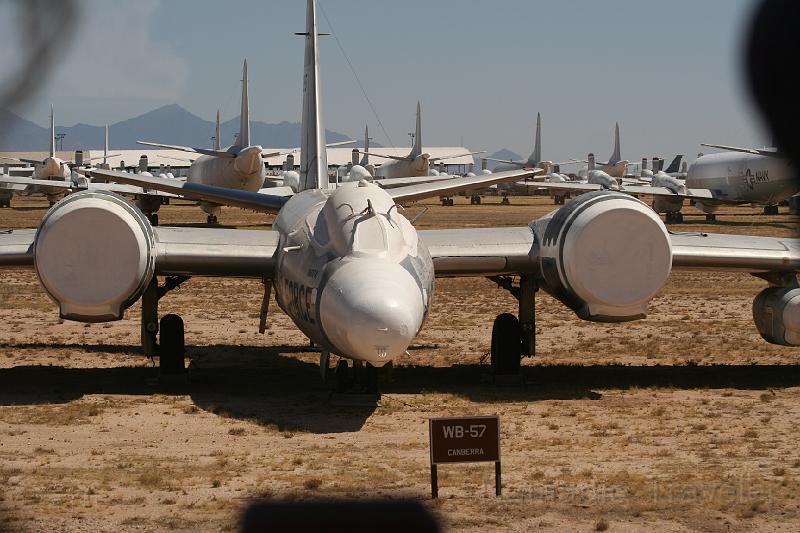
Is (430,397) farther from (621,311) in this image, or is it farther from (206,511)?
(206,511)

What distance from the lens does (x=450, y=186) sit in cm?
1873

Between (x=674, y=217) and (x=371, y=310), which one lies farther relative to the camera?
(x=674, y=217)

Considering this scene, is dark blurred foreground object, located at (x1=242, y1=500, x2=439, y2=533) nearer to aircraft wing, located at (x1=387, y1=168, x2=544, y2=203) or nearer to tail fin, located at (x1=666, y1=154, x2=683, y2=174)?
aircraft wing, located at (x1=387, y1=168, x2=544, y2=203)

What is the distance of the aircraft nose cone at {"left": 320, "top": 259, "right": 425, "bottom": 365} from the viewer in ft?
40.1

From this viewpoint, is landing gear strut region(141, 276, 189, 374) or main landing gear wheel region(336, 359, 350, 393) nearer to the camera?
main landing gear wheel region(336, 359, 350, 393)

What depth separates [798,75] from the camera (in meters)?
3.20

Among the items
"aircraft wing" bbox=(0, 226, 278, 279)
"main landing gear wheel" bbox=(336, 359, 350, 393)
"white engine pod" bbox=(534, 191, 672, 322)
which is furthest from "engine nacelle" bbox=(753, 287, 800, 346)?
"aircraft wing" bbox=(0, 226, 278, 279)

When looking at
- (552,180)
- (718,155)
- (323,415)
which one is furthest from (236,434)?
(552,180)

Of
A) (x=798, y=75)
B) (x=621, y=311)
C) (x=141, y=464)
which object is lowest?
(x=141, y=464)

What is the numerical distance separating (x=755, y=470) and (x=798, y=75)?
8870mm

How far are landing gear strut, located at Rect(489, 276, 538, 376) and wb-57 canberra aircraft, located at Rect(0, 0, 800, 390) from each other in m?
0.02

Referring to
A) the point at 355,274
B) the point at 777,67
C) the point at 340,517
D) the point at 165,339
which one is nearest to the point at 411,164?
the point at 165,339

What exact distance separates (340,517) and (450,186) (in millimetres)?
10444

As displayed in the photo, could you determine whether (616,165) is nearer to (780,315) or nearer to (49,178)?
(49,178)
